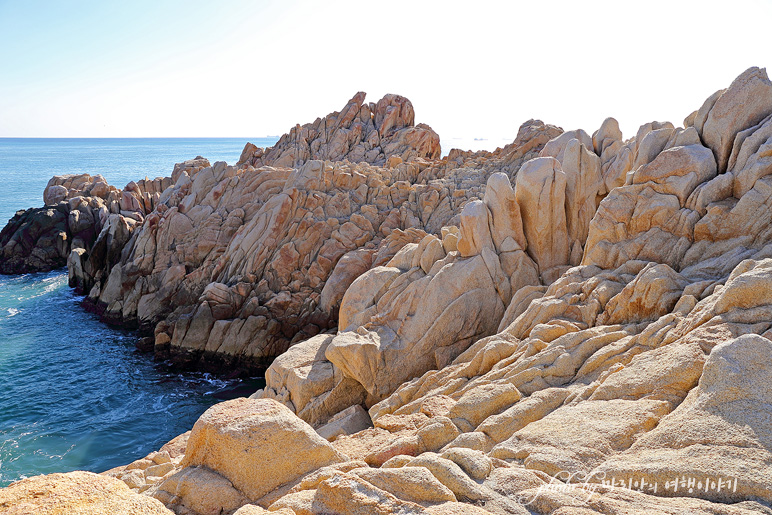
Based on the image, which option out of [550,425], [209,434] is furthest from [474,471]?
[209,434]

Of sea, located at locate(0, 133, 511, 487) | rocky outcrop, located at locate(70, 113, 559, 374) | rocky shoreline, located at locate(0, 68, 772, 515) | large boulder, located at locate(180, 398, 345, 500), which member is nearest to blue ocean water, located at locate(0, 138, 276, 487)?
sea, located at locate(0, 133, 511, 487)

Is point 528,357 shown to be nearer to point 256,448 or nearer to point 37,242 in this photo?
point 256,448

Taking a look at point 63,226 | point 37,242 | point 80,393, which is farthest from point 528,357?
point 37,242

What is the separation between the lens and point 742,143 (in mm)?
15086

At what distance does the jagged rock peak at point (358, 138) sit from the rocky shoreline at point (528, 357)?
34.2 meters

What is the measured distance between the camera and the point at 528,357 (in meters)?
13.7

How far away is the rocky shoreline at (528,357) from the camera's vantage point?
7578 millimetres

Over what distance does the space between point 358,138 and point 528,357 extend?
60745mm

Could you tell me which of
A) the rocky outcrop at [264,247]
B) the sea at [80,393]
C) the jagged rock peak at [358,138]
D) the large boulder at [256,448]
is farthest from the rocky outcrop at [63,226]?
the large boulder at [256,448]

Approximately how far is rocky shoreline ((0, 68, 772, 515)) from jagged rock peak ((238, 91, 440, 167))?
112 ft

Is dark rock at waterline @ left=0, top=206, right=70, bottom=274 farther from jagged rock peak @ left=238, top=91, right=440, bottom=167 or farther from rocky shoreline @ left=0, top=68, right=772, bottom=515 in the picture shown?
rocky shoreline @ left=0, top=68, right=772, bottom=515

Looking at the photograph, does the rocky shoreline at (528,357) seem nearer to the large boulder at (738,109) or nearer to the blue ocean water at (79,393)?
the large boulder at (738,109)

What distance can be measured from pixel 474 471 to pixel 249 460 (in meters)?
4.09

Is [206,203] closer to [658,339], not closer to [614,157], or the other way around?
[614,157]
